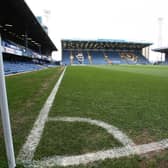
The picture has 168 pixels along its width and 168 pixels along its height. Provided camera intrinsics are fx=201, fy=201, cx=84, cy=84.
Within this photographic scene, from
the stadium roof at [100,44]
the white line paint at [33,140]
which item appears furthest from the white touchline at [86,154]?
the stadium roof at [100,44]

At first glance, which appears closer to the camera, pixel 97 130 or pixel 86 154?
pixel 86 154

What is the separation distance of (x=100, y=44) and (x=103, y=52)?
29.1ft

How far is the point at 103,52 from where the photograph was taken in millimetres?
78438

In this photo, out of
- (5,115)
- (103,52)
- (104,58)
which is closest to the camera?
(5,115)

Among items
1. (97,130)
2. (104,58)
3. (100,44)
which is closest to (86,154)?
(97,130)

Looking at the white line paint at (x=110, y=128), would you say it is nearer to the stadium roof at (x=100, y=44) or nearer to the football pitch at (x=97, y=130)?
the football pitch at (x=97, y=130)

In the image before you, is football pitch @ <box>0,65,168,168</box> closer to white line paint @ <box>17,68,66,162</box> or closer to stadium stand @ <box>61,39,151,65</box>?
white line paint @ <box>17,68,66,162</box>

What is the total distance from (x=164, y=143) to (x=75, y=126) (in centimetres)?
127

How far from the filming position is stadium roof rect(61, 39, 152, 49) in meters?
66.2

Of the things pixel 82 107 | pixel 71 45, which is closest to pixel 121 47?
pixel 71 45

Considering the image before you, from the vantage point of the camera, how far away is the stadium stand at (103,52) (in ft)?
230

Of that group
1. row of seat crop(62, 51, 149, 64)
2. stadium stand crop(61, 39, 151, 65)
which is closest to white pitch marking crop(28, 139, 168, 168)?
stadium stand crop(61, 39, 151, 65)

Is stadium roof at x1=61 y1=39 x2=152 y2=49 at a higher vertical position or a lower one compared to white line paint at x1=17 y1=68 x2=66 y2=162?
higher

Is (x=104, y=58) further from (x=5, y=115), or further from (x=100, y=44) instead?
(x=5, y=115)
